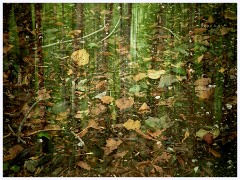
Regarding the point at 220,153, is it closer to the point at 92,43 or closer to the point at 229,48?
the point at 229,48

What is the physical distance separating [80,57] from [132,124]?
738mm

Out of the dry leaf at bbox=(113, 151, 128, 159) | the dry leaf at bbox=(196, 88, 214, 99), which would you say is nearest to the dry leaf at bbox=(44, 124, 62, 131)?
the dry leaf at bbox=(113, 151, 128, 159)

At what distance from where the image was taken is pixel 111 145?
2.34 metres

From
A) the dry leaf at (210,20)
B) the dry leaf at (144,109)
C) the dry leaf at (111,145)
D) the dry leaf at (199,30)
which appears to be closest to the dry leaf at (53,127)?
the dry leaf at (111,145)

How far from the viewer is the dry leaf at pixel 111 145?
7.64 feet

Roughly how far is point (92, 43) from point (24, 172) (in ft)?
4.03

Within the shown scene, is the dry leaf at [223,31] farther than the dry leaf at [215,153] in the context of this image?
Yes

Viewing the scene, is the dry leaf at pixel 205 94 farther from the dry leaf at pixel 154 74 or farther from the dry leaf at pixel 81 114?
the dry leaf at pixel 81 114

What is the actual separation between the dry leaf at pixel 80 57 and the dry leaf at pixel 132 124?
2.08ft

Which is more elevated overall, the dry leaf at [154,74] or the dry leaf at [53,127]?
the dry leaf at [154,74]

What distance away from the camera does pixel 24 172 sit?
2295 mm

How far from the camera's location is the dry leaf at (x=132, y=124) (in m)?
2.36

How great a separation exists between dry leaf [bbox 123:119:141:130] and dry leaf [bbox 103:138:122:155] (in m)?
0.14

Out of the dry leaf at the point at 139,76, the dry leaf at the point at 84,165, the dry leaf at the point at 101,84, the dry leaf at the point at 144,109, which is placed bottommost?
the dry leaf at the point at 84,165
